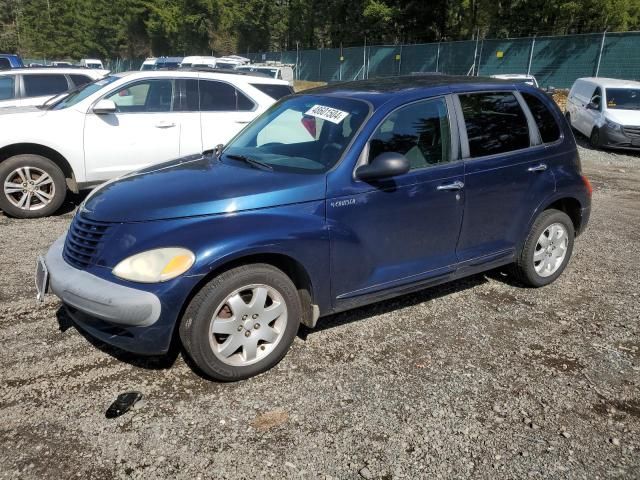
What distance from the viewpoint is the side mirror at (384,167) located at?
335 centimetres

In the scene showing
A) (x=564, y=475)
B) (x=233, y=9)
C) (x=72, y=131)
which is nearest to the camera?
(x=564, y=475)

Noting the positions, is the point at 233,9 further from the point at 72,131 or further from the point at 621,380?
the point at 621,380

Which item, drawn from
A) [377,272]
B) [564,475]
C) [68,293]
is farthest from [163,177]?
[564,475]

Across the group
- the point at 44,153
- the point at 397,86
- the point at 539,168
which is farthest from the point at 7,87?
the point at 539,168

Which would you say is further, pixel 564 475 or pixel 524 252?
pixel 524 252

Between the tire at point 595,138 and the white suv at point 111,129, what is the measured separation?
9.96m

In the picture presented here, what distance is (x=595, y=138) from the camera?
13.8 m

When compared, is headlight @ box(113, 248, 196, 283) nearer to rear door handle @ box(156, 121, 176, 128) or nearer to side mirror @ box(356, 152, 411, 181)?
side mirror @ box(356, 152, 411, 181)

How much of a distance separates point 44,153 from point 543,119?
5660mm

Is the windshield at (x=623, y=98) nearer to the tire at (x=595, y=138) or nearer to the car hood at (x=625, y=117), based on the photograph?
the car hood at (x=625, y=117)

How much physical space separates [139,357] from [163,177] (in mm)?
1208

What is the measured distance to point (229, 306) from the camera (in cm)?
308

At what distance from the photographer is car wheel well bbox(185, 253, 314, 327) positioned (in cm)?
304

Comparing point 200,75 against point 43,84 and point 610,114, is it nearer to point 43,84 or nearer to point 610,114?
point 43,84
